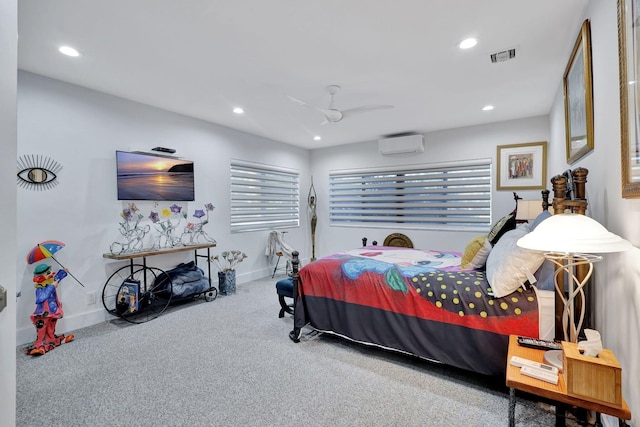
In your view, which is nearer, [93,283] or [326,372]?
[326,372]

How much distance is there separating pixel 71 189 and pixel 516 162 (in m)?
5.79

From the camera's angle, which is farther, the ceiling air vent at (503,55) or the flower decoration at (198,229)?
the flower decoration at (198,229)

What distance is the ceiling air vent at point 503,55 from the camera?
2545mm

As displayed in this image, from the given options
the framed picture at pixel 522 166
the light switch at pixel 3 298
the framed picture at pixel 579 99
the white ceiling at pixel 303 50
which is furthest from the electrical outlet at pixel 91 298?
the framed picture at pixel 522 166

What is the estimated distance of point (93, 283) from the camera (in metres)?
3.33

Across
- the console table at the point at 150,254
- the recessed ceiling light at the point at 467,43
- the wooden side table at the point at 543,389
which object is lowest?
the wooden side table at the point at 543,389

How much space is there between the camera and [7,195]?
3.30ft

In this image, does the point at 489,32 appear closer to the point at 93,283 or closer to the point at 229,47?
the point at 229,47

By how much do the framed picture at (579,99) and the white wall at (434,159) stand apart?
1.23 metres

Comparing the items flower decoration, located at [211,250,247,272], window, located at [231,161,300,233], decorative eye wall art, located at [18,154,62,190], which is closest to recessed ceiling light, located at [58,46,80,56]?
decorative eye wall art, located at [18,154,62,190]

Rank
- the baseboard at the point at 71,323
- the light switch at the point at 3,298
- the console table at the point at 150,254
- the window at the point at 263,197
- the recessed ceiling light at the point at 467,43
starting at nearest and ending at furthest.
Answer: the light switch at the point at 3,298
the recessed ceiling light at the point at 467,43
the baseboard at the point at 71,323
the console table at the point at 150,254
the window at the point at 263,197

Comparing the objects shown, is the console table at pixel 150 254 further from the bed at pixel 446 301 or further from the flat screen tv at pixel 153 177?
the bed at pixel 446 301

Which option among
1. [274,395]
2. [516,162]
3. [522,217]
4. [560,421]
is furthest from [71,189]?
[516,162]

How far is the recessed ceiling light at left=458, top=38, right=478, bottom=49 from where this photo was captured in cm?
237
